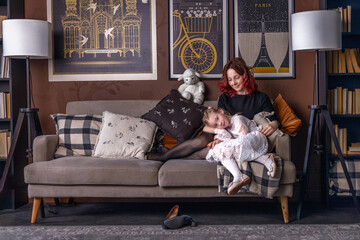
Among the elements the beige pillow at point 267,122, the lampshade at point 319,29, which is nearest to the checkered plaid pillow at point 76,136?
the beige pillow at point 267,122

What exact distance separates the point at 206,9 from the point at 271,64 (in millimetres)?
823

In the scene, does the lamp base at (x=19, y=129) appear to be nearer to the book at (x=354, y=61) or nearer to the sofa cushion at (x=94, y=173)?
the sofa cushion at (x=94, y=173)

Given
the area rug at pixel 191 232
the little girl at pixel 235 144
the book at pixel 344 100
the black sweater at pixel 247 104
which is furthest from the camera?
the book at pixel 344 100

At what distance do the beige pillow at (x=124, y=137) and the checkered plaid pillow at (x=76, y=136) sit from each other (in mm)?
96

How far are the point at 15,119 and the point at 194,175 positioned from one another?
185 centimetres

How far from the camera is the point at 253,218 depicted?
306 centimetres

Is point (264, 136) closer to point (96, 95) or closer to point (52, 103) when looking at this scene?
point (96, 95)

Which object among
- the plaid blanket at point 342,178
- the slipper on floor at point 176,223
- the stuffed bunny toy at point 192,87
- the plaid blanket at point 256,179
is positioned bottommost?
the slipper on floor at point 176,223

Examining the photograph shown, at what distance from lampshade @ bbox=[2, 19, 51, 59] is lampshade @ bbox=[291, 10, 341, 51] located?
7.33ft

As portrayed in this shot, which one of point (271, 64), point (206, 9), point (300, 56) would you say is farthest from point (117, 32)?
point (300, 56)

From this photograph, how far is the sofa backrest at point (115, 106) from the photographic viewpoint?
3.63 meters

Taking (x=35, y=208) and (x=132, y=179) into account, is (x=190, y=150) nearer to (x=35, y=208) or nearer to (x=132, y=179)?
(x=132, y=179)

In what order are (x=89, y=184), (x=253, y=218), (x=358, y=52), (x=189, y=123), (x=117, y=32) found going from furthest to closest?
(x=117, y=32)
(x=358, y=52)
(x=189, y=123)
(x=253, y=218)
(x=89, y=184)

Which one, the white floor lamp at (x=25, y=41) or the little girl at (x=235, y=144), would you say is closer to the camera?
the little girl at (x=235, y=144)
